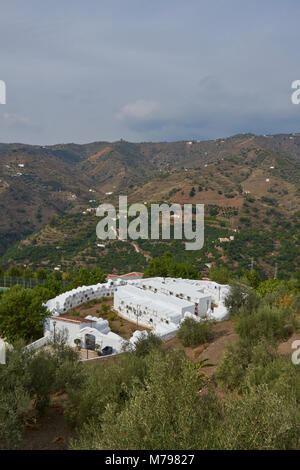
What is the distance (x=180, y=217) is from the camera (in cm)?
7338

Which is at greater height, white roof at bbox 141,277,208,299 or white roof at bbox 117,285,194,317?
white roof at bbox 141,277,208,299

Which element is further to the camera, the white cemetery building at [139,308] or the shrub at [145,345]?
the white cemetery building at [139,308]

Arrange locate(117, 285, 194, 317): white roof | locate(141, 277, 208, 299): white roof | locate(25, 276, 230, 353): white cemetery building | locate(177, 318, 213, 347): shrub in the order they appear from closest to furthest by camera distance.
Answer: locate(177, 318, 213, 347): shrub < locate(25, 276, 230, 353): white cemetery building < locate(117, 285, 194, 317): white roof < locate(141, 277, 208, 299): white roof

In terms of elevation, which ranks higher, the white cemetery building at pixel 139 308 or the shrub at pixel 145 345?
the shrub at pixel 145 345

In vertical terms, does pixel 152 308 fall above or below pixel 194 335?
below

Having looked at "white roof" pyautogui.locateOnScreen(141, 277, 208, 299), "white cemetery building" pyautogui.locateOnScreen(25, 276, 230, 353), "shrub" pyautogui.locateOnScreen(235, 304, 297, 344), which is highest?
"shrub" pyautogui.locateOnScreen(235, 304, 297, 344)

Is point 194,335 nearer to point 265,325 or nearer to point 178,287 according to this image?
point 265,325

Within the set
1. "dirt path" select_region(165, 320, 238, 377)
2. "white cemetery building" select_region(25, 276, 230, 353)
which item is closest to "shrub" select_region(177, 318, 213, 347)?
"dirt path" select_region(165, 320, 238, 377)

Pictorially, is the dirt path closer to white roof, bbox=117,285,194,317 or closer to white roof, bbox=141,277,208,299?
white roof, bbox=117,285,194,317

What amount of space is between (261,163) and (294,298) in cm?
9160

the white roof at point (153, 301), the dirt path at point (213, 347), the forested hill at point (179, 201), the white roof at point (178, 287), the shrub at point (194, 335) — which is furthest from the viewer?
the forested hill at point (179, 201)

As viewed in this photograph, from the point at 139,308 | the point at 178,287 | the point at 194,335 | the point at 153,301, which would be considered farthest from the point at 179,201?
the point at 194,335

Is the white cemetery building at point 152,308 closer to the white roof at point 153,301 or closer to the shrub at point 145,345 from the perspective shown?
the white roof at point 153,301

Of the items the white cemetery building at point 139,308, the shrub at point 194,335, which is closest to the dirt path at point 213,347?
the shrub at point 194,335
